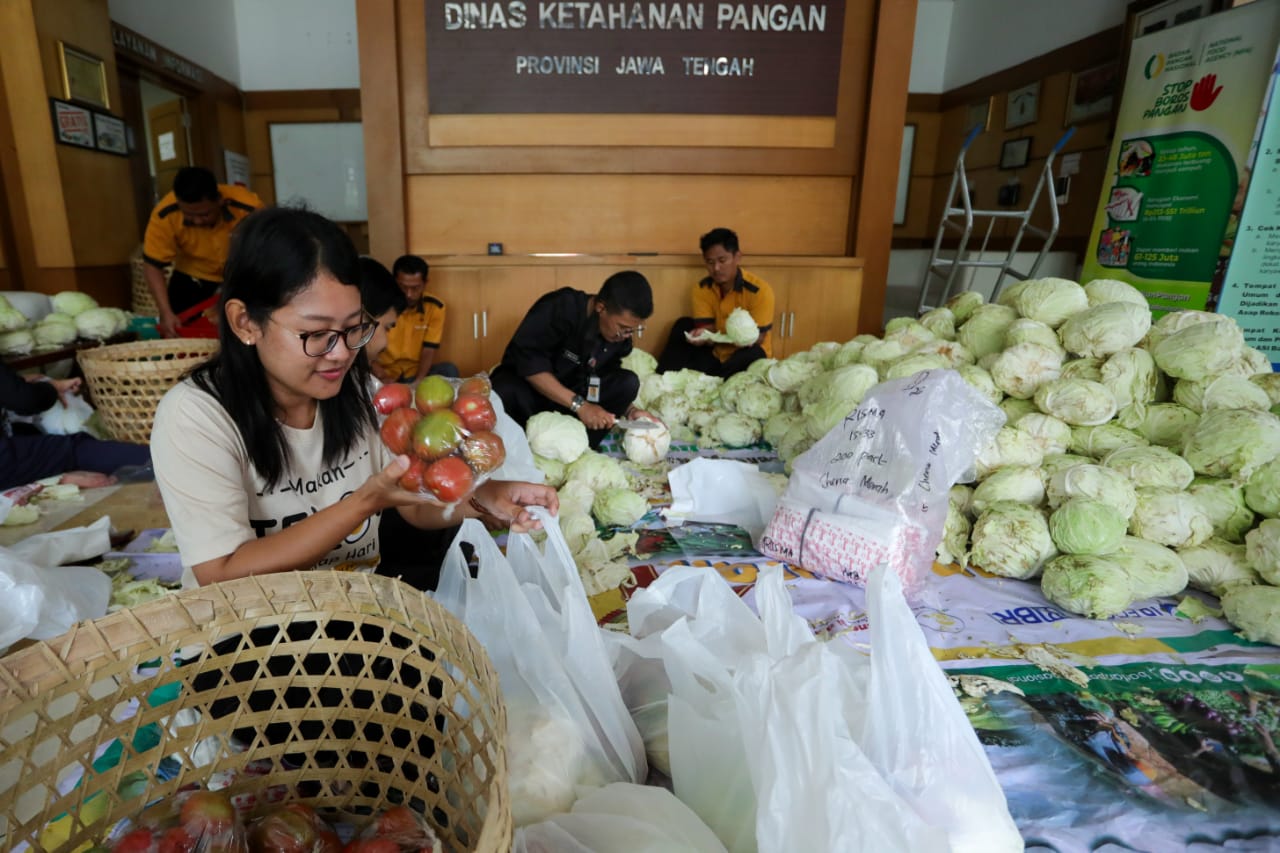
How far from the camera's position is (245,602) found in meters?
0.94

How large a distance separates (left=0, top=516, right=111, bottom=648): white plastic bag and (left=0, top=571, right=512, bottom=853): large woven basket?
2.35 feet

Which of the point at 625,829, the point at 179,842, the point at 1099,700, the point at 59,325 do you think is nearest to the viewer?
the point at 179,842

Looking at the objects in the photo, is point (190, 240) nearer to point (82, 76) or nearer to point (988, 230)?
point (82, 76)

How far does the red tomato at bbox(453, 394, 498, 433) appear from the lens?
117 cm

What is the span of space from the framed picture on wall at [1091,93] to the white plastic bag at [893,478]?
17.5 ft

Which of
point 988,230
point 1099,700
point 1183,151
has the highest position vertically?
point 1183,151

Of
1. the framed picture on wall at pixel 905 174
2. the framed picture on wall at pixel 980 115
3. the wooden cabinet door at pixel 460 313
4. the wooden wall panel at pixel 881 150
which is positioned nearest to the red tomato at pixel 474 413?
the wooden cabinet door at pixel 460 313

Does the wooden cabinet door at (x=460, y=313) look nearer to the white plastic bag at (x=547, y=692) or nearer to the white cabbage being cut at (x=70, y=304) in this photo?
the white cabbage being cut at (x=70, y=304)

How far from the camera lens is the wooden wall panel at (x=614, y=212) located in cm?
430

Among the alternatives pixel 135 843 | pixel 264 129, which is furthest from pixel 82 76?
pixel 135 843

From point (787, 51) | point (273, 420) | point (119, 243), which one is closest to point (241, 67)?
point (119, 243)

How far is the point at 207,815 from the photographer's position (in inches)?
32.0

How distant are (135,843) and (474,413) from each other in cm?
72

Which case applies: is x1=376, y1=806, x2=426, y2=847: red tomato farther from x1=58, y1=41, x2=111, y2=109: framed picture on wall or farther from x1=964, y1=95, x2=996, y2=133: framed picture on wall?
x1=964, y1=95, x2=996, y2=133: framed picture on wall
